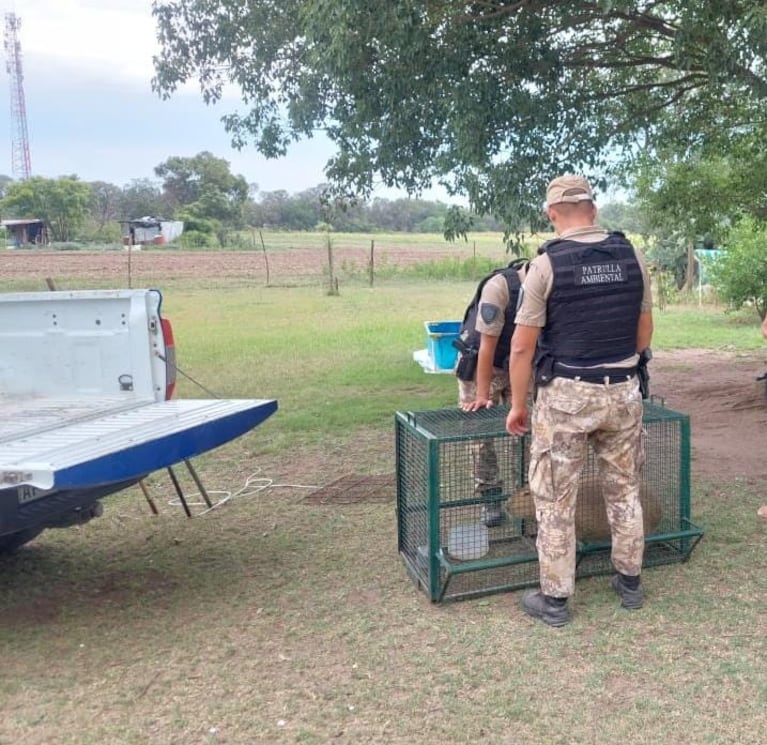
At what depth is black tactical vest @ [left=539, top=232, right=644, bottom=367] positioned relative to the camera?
10.6ft

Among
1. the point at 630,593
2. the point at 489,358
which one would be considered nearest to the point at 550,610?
the point at 630,593

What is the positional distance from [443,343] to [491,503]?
5.01 meters

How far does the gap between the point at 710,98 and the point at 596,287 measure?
16.6 feet

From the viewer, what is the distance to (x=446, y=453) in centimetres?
388

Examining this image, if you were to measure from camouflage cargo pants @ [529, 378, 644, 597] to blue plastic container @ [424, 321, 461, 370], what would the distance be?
18.4ft

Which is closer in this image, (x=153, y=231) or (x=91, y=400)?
(x=91, y=400)

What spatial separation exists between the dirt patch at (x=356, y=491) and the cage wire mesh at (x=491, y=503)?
0.90m

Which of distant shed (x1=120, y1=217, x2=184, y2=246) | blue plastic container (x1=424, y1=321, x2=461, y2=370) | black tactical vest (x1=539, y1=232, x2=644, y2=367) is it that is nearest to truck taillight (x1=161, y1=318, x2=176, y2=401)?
black tactical vest (x1=539, y1=232, x2=644, y2=367)

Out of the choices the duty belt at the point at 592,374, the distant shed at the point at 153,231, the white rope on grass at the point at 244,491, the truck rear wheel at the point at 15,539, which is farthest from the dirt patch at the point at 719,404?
the distant shed at the point at 153,231

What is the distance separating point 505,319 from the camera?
411 centimetres

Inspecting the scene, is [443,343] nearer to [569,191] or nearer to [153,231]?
[569,191]

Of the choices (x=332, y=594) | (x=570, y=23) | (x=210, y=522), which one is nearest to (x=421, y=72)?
(x=570, y=23)

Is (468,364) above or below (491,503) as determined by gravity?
above

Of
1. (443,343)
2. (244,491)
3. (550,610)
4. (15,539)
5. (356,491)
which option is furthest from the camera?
(443,343)
